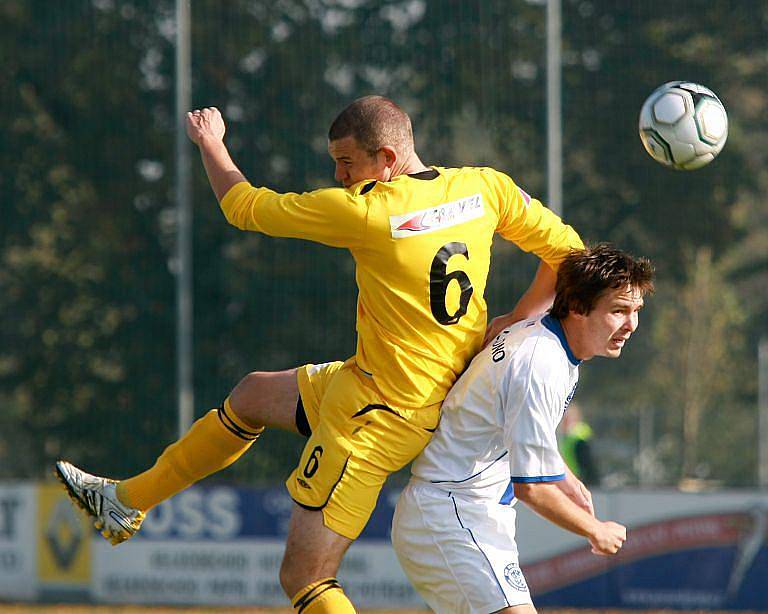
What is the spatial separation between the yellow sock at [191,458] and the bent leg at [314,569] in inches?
26.3

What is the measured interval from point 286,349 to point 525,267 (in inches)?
95.8

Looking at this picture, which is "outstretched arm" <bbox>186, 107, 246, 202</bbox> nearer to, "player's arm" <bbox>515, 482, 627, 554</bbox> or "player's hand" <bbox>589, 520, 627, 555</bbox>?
"player's arm" <bbox>515, 482, 627, 554</bbox>

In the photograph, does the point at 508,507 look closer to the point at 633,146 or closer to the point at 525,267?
the point at 525,267

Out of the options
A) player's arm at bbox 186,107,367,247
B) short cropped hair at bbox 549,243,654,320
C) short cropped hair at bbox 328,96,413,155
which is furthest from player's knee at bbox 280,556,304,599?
short cropped hair at bbox 328,96,413,155

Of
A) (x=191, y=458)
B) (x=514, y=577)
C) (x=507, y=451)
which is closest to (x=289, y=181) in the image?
(x=191, y=458)

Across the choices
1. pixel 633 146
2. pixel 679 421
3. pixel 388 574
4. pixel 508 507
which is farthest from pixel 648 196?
pixel 508 507

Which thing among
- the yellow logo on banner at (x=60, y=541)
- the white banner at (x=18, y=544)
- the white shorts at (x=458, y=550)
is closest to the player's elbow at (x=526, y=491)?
the white shorts at (x=458, y=550)

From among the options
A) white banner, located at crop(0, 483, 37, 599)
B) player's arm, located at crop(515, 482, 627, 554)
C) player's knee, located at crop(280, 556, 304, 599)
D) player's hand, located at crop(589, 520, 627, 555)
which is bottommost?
white banner, located at crop(0, 483, 37, 599)

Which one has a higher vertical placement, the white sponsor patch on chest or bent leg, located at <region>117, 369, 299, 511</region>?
the white sponsor patch on chest

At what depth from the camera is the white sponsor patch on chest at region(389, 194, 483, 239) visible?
4672mm

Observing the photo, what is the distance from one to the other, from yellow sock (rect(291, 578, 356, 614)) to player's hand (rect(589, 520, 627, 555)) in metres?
0.86

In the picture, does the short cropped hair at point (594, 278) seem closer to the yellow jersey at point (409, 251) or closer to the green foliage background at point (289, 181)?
the yellow jersey at point (409, 251)

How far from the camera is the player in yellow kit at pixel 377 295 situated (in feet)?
15.3

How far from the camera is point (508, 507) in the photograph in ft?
15.9
